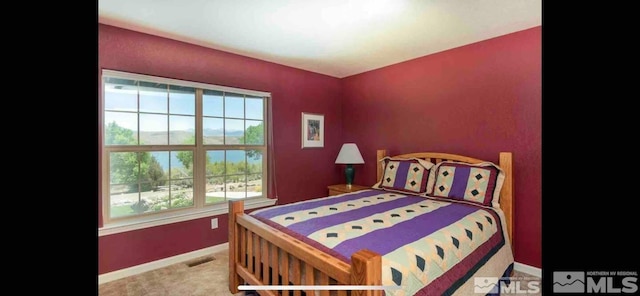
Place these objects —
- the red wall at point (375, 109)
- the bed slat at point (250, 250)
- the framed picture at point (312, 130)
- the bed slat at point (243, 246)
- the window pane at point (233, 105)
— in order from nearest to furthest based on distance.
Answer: the bed slat at point (250, 250), the bed slat at point (243, 246), the red wall at point (375, 109), the window pane at point (233, 105), the framed picture at point (312, 130)

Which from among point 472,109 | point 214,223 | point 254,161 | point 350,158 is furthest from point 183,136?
point 472,109

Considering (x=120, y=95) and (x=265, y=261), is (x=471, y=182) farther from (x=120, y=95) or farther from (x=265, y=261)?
(x=120, y=95)

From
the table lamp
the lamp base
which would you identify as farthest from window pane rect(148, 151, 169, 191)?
the lamp base

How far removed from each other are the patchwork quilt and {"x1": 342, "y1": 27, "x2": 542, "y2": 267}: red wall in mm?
585

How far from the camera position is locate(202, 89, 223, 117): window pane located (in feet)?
9.80

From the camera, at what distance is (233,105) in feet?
10.5

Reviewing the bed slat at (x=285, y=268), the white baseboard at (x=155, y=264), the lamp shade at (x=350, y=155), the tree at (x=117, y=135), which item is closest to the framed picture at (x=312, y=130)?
the lamp shade at (x=350, y=155)

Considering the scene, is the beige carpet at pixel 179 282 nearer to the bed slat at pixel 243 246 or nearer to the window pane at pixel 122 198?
the bed slat at pixel 243 246

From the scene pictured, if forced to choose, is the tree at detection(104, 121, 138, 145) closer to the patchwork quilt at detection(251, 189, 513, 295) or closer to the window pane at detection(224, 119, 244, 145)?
the window pane at detection(224, 119, 244, 145)

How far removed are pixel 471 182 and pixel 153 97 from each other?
10.1 ft

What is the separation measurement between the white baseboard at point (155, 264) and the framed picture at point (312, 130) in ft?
5.36

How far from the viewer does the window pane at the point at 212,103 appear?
9.80 ft
